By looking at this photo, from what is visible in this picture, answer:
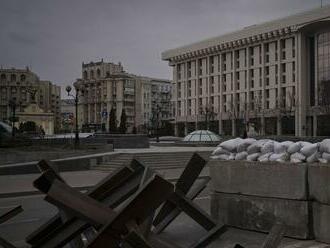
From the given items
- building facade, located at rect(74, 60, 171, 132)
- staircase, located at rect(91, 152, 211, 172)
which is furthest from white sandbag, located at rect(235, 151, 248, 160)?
building facade, located at rect(74, 60, 171, 132)

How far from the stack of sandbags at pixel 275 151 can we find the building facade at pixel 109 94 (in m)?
135

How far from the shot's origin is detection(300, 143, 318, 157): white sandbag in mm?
7582

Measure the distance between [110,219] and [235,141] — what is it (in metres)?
5.70

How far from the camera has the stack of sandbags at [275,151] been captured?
297 inches

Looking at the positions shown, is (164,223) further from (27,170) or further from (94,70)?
(94,70)

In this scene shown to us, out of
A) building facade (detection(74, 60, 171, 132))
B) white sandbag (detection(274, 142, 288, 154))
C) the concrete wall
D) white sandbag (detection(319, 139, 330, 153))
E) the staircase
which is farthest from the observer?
building facade (detection(74, 60, 171, 132))

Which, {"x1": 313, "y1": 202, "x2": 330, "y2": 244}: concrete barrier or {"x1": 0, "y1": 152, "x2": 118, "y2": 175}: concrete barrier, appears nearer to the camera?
{"x1": 313, "y1": 202, "x2": 330, "y2": 244}: concrete barrier

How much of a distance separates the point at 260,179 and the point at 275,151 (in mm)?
508

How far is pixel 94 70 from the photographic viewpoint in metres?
160

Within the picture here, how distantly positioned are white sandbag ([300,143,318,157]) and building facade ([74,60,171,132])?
13631 cm

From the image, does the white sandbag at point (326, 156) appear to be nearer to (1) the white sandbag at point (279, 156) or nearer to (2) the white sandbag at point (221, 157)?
(1) the white sandbag at point (279, 156)

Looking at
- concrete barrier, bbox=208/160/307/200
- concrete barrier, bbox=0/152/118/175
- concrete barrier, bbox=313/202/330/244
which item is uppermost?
concrete barrier, bbox=208/160/307/200

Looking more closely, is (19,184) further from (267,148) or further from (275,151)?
(275,151)

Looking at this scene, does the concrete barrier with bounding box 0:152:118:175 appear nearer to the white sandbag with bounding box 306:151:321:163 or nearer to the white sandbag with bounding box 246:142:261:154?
the white sandbag with bounding box 246:142:261:154
